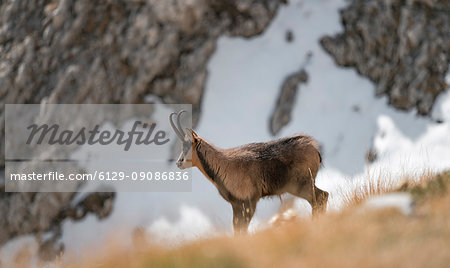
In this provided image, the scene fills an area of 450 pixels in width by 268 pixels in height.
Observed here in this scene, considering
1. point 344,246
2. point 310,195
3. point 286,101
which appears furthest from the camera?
point 286,101

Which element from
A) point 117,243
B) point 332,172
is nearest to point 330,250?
point 117,243

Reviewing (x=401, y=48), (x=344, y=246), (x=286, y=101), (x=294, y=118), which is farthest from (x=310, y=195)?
(x=401, y=48)

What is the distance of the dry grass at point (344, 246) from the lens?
13.1 feet

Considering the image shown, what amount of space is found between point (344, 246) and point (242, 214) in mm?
3800

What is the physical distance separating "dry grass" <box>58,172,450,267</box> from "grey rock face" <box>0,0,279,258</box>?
16.8 m

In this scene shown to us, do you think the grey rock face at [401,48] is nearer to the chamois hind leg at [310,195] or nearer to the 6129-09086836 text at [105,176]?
the 6129-09086836 text at [105,176]

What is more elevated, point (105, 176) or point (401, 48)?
point (401, 48)

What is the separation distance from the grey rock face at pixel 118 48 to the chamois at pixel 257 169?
13477 mm

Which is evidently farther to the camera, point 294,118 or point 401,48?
point 294,118

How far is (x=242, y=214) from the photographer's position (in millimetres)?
8086

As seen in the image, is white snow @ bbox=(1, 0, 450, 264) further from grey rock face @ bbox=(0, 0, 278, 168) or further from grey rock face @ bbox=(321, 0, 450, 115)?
grey rock face @ bbox=(0, 0, 278, 168)

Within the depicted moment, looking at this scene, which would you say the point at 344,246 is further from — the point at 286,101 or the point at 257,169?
the point at 286,101

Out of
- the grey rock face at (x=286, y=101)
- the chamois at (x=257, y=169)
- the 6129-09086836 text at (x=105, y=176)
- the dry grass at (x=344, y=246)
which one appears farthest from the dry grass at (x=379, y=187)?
the 6129-09086836 text at (x=105, y=176)

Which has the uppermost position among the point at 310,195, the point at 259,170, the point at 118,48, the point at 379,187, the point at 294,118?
the point at 379,187
